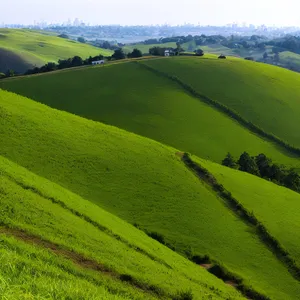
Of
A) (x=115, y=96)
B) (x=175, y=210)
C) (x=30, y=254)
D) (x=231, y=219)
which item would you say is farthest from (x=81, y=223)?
(x=115, y=96)

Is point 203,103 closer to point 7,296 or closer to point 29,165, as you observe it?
point 29,165

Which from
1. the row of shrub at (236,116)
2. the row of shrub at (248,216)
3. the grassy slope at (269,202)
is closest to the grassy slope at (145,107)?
the row of shrub at (236,116)

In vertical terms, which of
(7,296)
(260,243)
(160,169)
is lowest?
(260,243)

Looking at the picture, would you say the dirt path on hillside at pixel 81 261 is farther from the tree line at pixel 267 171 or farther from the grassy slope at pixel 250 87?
the grassy slope at pixel 250 87

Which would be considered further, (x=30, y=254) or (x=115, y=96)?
(x=115, y=96)

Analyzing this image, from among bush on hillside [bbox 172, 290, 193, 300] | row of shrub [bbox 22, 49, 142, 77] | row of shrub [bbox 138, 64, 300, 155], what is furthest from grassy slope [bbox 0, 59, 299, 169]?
bush on hillside [bbox 172, 290, 193, 300]

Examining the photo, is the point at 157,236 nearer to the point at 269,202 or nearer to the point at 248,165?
the point at 269,202

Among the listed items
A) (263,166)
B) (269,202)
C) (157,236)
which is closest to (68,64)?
(263,166)

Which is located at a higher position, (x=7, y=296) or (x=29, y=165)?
(x=7, y=296)
